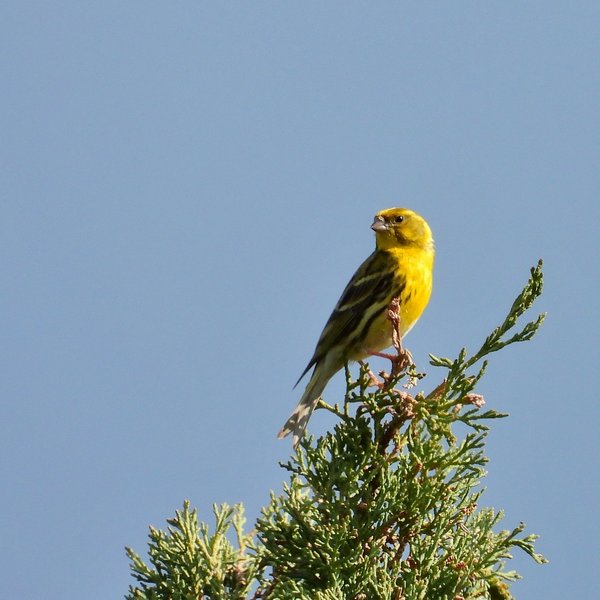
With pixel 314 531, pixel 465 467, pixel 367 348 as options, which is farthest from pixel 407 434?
pixel 367 348

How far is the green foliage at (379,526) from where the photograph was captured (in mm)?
3656

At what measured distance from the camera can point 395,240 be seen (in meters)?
6.81

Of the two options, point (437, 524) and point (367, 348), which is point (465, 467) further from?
point (367, 348)

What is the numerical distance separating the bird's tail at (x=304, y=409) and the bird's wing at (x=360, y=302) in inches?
5.3

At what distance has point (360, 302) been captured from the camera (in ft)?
20.4

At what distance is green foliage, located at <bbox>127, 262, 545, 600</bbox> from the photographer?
3656 mm

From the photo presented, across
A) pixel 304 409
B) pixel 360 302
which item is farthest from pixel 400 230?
pixel 304 409

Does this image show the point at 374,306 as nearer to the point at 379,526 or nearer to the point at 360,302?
the point at 360,302

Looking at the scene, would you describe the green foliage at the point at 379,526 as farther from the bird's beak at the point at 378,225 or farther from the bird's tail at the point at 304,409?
the bird's beak at the point at 378,225

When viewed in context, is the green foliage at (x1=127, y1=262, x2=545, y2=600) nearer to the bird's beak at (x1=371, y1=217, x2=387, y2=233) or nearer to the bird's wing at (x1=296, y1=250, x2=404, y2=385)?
the bird's wing at (x1=296, y1=250, x2=404, y2=385)

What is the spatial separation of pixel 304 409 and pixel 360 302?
42.1 inches

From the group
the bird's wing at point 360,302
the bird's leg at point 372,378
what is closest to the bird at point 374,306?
the bird's wing at point 360,302

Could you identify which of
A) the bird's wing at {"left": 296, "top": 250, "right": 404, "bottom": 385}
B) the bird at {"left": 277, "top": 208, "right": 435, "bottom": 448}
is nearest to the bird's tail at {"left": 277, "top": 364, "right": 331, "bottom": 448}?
the bird at {"left": 277, "top": 208, "right": 435, "bottom": 448}

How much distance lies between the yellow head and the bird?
0.01 m
